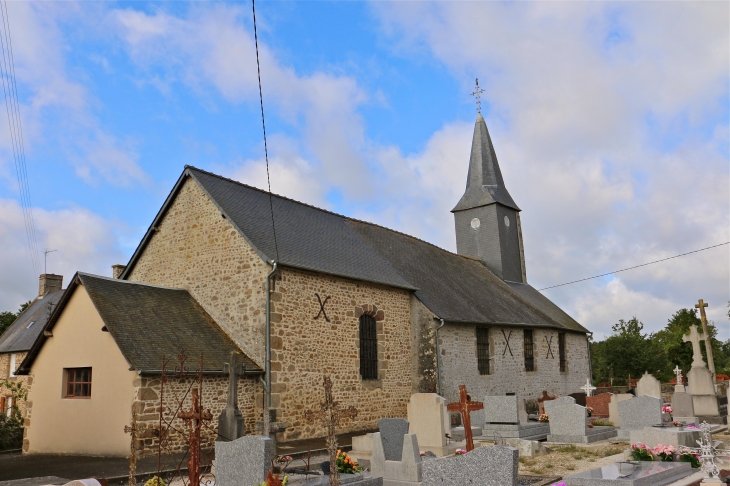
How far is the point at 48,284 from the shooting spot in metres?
28.9

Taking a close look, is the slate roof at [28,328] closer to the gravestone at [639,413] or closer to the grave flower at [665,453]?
the gravestone at [639,413]

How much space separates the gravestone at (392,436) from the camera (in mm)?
9320

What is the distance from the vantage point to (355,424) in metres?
15.4

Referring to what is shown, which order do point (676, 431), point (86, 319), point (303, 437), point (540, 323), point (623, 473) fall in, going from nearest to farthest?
→ point (623, 473)
point (676, 431)
point (86, 319)
point (303, 437)
point (540, 323)

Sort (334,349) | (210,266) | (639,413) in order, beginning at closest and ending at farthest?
1. (639,413)
2. (210,266)
3. (334,349)

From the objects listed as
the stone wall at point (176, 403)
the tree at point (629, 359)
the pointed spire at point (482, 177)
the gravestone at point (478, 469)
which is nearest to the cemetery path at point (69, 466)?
the stone wall at point (176, 403)

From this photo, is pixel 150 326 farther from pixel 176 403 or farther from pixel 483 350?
pixel 483 350

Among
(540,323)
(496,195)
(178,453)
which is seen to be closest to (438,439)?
(178,453)

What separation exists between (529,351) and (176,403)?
1498cm

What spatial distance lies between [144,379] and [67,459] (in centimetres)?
216

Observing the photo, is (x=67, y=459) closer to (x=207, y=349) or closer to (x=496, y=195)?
(x=207, y=349)

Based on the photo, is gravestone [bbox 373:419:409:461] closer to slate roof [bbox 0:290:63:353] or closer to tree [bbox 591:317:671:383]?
slate roof [bbox 0:290:63:353]

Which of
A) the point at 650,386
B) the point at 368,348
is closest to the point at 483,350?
the point at 368,348

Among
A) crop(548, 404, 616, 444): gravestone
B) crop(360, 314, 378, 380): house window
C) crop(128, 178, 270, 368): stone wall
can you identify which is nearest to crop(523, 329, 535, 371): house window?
crop(360, 314, 378, 380): house window
